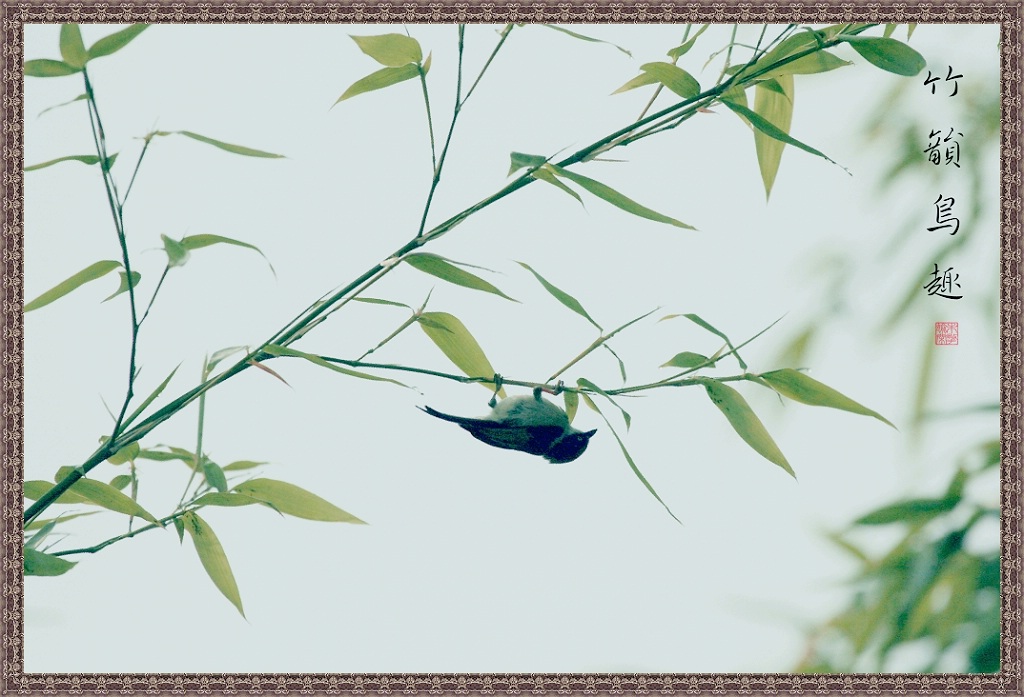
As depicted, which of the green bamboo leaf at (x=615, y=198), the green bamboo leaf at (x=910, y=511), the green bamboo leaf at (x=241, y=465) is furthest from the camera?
the green bamboo leaf at (x=910, y=511)

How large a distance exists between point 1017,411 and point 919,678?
0.40 m

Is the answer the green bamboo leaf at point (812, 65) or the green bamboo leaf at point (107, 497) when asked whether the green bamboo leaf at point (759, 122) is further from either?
the green bamboo leaf at point (107, 497)

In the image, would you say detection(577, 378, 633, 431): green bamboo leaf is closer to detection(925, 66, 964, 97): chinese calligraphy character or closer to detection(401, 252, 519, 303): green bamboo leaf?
detection(401, 252, 519, 303): green bamboo leaf

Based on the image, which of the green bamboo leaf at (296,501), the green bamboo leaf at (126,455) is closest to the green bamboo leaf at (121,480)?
the green bamboo leaf at (126,455)

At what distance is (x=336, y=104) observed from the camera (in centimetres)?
89

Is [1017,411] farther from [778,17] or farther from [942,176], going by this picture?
[778,17]

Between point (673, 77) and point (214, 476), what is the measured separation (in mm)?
578

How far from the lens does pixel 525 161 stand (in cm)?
81

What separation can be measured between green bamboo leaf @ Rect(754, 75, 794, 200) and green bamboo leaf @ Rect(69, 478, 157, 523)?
2.39 feet

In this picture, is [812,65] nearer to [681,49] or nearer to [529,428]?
[681,49]

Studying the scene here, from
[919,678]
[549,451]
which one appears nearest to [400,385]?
[549,451]

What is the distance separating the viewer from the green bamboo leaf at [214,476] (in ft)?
2.48

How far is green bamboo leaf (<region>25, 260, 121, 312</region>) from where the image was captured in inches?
34.3

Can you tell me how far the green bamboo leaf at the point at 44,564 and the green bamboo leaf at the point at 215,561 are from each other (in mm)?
118
